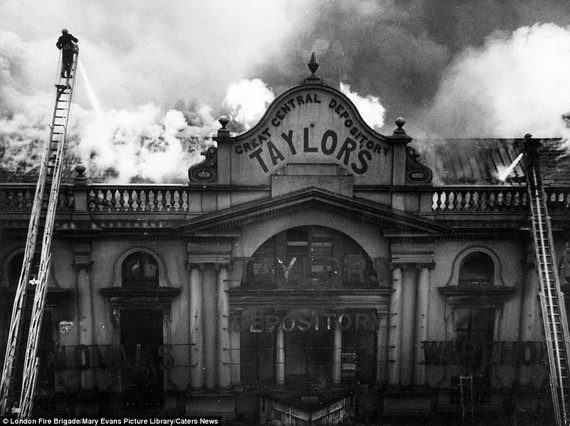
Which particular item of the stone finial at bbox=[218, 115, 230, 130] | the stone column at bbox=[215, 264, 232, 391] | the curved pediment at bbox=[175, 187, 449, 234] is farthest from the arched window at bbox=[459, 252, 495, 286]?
the stone finial at bbox=[218, 115, 230, 130]

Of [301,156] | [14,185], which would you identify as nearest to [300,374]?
[301,156]

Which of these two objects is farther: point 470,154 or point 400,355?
point 470,154

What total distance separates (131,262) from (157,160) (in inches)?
159

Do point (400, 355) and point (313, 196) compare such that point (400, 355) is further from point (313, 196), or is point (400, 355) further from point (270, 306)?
point (313, 196)

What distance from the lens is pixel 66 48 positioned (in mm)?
11305

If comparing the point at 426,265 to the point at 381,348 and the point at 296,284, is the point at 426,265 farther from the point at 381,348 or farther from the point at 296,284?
the point at 296,284

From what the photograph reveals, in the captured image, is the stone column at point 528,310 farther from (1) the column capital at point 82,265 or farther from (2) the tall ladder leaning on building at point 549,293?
(1) the column capital at point 82,265

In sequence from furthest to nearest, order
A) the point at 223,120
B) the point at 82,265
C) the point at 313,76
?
the point at 82,265
the point at 313,76
the point at 223,120

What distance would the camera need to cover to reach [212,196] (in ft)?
42.6

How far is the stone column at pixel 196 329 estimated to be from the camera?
514 inches

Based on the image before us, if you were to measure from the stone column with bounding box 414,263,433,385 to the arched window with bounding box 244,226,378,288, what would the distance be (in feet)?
5.76

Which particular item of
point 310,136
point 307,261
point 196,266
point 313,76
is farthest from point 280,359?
point 313,76

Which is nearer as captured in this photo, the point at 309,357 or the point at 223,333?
the point at 223,333

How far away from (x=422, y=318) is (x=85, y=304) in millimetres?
10219
